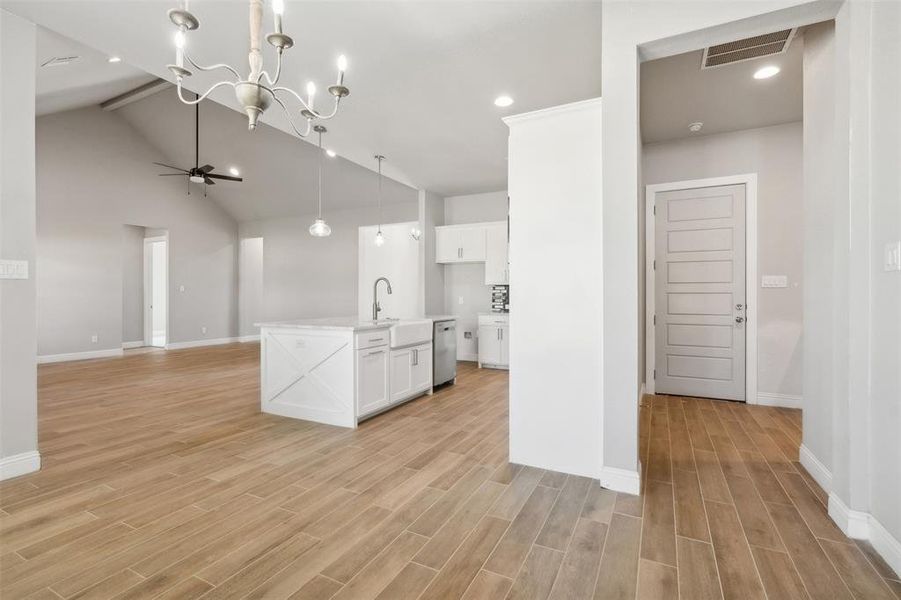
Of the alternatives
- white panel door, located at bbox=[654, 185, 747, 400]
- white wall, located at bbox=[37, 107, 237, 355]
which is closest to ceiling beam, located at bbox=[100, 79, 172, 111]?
white wall, located at bbox=[37, 107, 237, 355]

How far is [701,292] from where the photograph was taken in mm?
4527

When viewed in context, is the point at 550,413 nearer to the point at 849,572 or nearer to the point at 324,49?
the point at 849,572

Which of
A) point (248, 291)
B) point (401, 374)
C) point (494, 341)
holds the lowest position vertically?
point (401, 374)

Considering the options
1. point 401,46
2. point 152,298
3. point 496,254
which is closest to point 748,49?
point 401,46

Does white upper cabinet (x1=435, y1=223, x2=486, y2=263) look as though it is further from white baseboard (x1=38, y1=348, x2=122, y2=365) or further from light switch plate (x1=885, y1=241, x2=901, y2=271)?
white baseboard (x1=38, y1=348, x2=122, y2=365)

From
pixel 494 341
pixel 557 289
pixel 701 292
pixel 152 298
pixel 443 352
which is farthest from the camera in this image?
pixel 152 298

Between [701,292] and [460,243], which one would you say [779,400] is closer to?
[701,292]

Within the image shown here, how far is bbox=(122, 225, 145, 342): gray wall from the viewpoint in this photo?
880 centimetres

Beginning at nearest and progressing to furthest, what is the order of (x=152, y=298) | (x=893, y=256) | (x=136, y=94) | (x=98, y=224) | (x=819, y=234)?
(x=893, y=256), (x=819, y=234), (x=136, y=94), (x=98, y=224), (x=152, y=298)

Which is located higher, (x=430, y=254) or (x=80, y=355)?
(x=430, y=254)

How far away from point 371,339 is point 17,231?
2424 millimetres

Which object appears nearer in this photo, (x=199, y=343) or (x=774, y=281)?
(x=774, y=281)

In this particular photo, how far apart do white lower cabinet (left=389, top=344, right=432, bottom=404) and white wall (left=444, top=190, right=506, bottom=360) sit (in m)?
2.43

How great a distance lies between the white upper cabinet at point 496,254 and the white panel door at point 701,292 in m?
2.39
